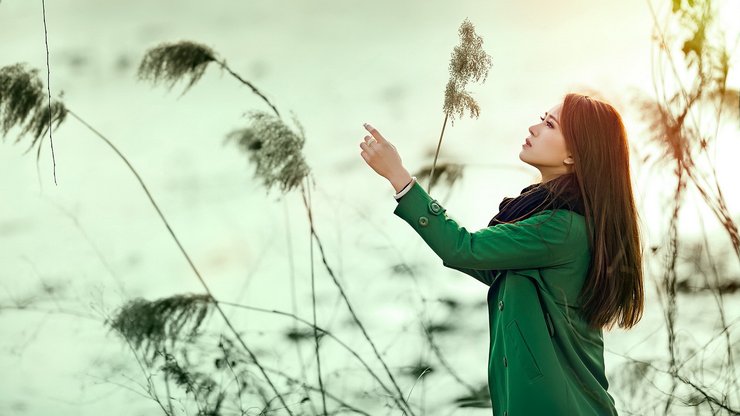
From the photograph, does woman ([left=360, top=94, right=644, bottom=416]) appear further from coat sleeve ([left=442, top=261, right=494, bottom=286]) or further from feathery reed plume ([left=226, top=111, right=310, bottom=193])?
feathery reed plume ([left=226, top=111, right=310, bottom=193])

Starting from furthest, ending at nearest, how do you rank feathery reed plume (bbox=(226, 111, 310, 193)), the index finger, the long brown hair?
feathery reed plume (bbox=(226, 111, 310, 193)) < the long brown hair < the index finger

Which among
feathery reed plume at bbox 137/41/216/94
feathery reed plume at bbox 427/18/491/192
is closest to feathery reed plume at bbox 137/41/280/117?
feathery reed plume at bbox 137/41/216/94

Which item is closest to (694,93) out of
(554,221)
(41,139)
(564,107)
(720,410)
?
(564,107)

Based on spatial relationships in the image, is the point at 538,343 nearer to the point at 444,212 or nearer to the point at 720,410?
the point at 444,212

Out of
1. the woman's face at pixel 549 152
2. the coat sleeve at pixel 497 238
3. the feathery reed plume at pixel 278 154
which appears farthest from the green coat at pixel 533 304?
the feathery reed plume at pixel 278 154

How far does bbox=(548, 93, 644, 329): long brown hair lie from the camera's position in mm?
1958

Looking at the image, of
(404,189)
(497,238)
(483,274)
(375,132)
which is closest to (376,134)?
(375,132)

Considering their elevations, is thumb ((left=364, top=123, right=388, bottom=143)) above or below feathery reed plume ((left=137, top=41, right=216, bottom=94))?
below

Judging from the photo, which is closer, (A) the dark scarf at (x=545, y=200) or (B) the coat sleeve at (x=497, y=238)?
(B) the coat sleeve at (x=497, y=238)

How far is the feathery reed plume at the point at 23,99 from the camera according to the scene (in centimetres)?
236

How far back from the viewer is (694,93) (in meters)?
2.30

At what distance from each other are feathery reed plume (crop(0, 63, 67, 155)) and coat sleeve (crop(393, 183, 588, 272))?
98 centimetres

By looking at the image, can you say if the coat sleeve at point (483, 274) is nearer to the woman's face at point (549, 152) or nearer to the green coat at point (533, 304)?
the green coat at point (533, 304)

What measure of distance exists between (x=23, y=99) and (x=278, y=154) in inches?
23.2
